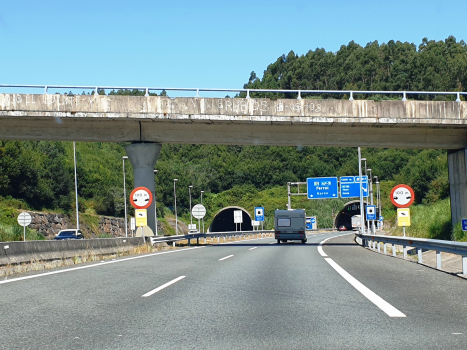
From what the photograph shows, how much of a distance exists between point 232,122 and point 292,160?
86.9 meters

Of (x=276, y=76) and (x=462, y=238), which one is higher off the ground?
(x=276, y=76)

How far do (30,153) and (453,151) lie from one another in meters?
44.4

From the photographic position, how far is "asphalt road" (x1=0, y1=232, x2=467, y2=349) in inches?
225

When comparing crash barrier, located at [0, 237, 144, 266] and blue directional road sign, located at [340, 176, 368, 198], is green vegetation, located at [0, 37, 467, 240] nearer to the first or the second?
blue directional road sign, located at [340, 176, 368, 198]

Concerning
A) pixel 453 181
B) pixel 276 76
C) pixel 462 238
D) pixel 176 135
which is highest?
pixel 276 76

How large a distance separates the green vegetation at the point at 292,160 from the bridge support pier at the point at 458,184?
34.7 m

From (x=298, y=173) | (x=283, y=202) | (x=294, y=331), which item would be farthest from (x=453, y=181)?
(x=298, y=173)

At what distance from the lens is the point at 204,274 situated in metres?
12.6

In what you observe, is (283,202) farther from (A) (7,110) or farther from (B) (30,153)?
(A) (7,110)

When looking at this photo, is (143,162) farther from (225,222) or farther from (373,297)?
(225,222)

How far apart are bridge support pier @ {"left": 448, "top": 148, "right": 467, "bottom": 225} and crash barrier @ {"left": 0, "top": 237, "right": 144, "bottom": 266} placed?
1710cm

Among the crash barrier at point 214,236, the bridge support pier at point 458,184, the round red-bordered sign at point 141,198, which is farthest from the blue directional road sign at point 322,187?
the round red-bordered sign at point 141,198

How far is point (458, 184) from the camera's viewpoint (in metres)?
29.5

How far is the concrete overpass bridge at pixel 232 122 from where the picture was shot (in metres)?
26.4
